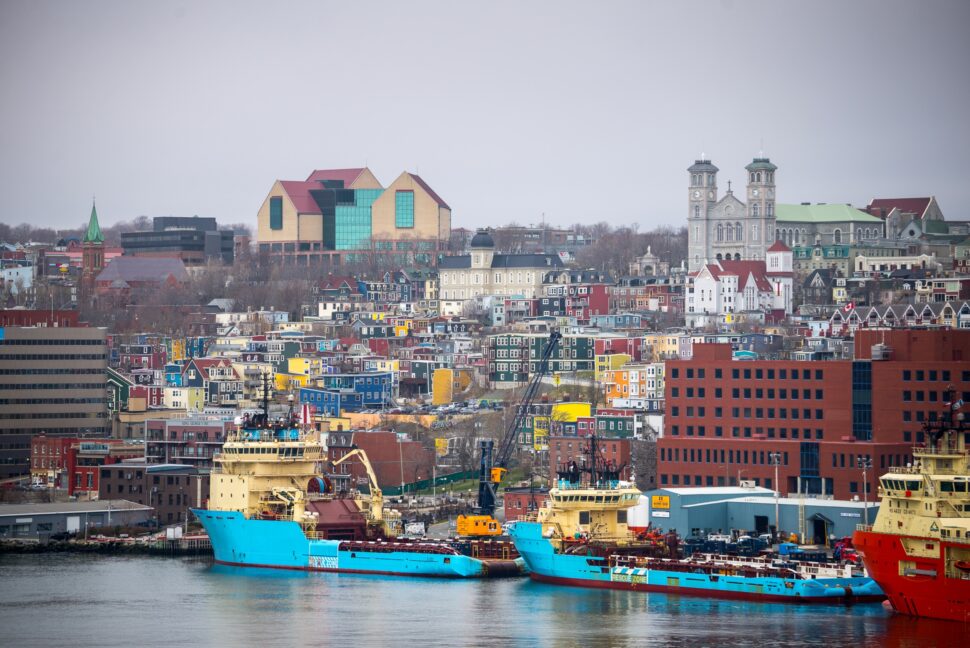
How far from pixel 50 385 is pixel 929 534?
70.4 metres

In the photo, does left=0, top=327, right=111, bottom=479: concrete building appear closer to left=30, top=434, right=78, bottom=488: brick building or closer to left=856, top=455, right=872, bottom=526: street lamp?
left=30, top=434, right=78, bottom=488: brick building

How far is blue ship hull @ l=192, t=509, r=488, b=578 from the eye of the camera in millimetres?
91562

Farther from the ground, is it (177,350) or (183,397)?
(177,350)

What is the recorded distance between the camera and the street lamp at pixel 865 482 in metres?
90.9

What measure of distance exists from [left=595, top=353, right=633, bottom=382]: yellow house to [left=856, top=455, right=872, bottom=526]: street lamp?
1868 inches

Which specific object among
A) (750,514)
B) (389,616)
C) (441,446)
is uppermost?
(441,446)

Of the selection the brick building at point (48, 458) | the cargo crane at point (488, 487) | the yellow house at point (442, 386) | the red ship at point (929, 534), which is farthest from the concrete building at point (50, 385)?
the red ship at point (929, 534)

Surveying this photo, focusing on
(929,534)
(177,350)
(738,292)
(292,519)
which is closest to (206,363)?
(177,350)

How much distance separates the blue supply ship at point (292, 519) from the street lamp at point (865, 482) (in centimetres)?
1322

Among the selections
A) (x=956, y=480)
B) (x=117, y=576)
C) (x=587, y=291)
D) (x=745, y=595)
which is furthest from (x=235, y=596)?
(x=587, y=291)

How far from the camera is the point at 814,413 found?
10444 centimetres

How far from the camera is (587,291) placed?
195m

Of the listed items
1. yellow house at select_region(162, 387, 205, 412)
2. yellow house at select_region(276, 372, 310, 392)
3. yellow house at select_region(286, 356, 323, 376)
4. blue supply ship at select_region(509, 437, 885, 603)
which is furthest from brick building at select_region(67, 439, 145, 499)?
yellow house at select_region(286, 356, 323, 376)

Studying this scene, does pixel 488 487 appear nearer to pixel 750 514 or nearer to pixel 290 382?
pixel 750 514
